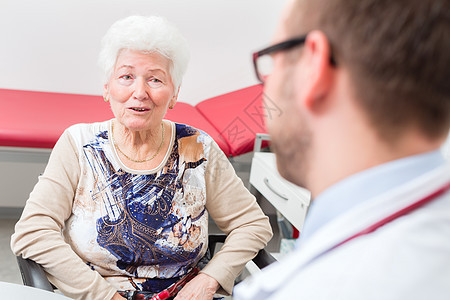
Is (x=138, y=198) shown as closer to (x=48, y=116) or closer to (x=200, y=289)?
(x=200, y=289)

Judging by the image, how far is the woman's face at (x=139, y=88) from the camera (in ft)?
6.09

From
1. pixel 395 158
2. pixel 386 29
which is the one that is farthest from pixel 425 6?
pixel 395 158

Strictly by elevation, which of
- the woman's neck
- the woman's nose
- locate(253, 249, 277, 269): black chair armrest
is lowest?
locate(253, 249, 277, 269): black chair armrest

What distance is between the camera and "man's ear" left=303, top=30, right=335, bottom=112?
0.71 m

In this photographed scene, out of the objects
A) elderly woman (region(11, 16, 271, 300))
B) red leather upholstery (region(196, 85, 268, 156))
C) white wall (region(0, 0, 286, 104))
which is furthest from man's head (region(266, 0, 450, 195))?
white wall (region(0, 0, 286, 104))

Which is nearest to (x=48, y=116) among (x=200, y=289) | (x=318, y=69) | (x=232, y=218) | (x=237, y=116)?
(x=237, y=116)

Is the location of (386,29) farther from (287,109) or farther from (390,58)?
(287,109)

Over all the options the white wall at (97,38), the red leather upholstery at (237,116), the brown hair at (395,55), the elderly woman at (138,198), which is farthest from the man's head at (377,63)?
the white wall at (97,38)

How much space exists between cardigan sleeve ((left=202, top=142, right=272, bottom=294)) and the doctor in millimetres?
1113

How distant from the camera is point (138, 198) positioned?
1.82 meters

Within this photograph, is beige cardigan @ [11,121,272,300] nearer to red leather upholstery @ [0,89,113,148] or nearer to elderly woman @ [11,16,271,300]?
elderly woman @ [11,16,271,300]

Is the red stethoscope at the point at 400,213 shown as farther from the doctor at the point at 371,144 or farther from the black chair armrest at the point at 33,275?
the black chair armrest at the point at 33,275

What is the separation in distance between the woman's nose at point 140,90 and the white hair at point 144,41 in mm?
114

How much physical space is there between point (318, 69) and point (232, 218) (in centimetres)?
130
